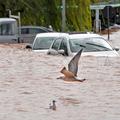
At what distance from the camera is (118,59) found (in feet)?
61.5

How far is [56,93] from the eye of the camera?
10586mm

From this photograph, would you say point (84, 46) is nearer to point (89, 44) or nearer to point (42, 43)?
point (89, 44)

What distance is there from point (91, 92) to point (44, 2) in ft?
100

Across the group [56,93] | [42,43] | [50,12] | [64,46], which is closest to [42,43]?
[42,43]

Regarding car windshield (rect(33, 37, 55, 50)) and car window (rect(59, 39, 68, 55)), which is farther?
car windshield (rect(33, 37, 55, 50))

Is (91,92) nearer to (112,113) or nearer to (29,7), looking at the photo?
(112,113)

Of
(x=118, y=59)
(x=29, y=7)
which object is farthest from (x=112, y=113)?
(x=29, y=7)

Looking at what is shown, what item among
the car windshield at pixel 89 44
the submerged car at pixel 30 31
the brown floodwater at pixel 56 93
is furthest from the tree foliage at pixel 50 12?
the brown floodwater at pixel 56 93

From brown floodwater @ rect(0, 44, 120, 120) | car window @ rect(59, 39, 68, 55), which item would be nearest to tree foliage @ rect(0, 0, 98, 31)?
car window @ rect(59, 39, 68, 55)

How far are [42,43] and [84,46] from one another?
349 cm

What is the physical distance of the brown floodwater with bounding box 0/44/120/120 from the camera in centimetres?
870

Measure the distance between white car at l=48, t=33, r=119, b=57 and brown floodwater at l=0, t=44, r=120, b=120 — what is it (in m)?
3.66

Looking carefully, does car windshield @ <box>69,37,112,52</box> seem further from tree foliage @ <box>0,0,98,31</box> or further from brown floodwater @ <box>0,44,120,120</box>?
tree foliage @ <box>0,0,98,31</box>

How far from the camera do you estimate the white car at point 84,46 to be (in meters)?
20.1
